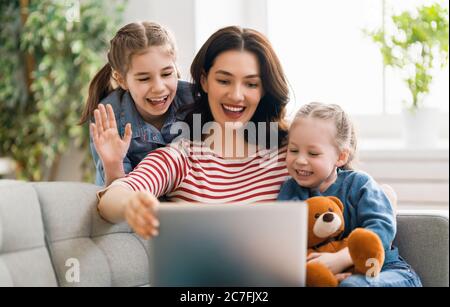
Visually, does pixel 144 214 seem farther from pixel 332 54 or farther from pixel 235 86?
pixel 332 54

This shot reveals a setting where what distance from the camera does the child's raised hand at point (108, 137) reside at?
57.8 inches

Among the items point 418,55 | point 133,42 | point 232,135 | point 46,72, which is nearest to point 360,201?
point 232,135

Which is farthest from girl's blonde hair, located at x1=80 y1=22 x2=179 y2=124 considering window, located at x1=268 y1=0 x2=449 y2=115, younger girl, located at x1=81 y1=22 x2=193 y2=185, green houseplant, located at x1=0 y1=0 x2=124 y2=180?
window, located at x1=268 y1=0 x2=449 y2=115

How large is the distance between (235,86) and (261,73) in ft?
0.22

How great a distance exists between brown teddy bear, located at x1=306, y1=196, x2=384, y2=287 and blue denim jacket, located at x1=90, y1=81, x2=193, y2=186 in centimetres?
40

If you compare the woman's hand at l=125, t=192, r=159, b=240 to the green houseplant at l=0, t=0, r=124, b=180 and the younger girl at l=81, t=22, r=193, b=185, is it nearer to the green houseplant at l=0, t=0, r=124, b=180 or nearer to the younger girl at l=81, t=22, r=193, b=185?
the younger girl at l=81, t=22, r=193, b=185

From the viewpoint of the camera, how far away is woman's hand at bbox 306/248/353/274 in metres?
1.33

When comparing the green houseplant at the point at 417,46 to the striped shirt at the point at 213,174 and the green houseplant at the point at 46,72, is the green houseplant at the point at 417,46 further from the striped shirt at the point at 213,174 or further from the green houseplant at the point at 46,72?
the striped shirt at the point at 213,174

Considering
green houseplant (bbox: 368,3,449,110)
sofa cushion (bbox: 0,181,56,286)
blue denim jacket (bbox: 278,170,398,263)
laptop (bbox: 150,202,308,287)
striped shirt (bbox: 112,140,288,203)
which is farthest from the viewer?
green houseplant (bbox: 368,3,449,110)

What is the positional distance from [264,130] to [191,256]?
1.64ft

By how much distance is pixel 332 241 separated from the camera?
1.38 meters

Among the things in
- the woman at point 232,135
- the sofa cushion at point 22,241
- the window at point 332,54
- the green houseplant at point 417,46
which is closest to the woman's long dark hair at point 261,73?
the woman at point 232,135
